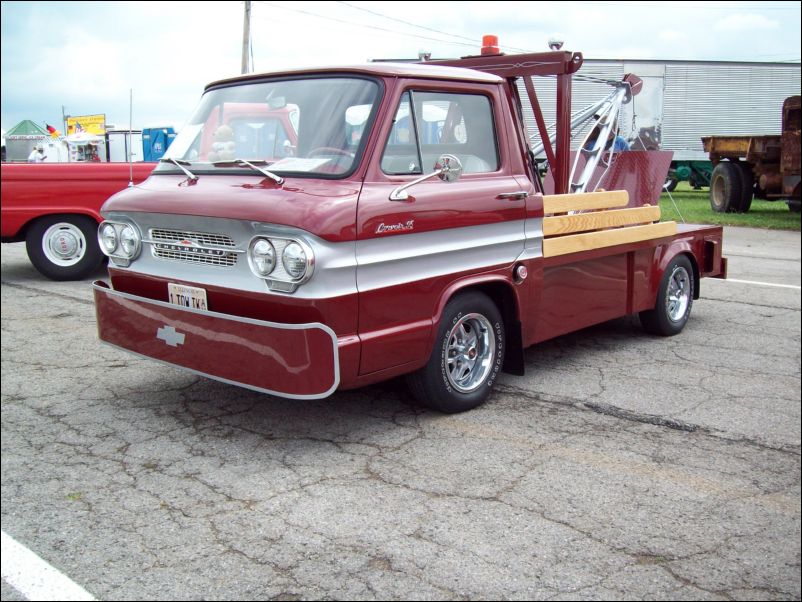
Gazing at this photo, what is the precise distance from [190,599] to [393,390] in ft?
8.25

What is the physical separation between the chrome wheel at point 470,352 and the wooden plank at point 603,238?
67 centimetres

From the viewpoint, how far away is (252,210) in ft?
12.5

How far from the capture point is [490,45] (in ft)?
19.3

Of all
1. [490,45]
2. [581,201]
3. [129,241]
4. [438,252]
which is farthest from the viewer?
[490,45]

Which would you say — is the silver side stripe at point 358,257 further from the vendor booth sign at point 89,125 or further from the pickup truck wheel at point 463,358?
the vendor booth sign at point 89,125

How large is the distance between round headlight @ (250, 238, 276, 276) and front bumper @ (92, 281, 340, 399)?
0.24 m

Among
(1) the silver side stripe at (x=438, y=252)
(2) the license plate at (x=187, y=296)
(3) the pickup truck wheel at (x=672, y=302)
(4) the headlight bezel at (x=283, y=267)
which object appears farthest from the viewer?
(3) the pickup truck wheel at (x=672, y=302)

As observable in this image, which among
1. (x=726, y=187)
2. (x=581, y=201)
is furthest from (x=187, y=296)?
(x=726, y=187)

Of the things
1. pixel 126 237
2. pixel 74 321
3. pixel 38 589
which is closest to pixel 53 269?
pixel 74 321

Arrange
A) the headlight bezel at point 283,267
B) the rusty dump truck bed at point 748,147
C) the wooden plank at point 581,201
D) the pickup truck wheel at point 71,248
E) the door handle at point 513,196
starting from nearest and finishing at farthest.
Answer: the headlight bezel at point 283,267 → the door handle at point 513,196 → the wooden plank at point 581,201 → the pickup truck wheel at point 71,248 → the rusty dump truck bed at point 748,147

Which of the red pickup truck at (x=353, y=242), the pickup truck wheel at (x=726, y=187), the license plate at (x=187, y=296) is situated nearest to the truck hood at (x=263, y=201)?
the red pickup truck at (x=353, y=242)

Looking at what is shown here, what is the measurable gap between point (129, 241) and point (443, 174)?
172cm

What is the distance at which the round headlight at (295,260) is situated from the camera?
3.65 m

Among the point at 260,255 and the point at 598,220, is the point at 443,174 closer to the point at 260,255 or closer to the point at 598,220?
the point at 260,255
